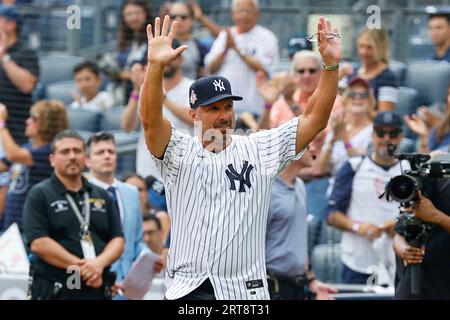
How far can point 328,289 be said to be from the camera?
361 inches

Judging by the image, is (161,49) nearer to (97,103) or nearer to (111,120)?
(111,120)

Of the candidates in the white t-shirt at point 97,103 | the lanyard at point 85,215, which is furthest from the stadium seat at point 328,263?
the white t-shirt at point 97,103

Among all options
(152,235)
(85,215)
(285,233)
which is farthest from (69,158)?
(285,233)

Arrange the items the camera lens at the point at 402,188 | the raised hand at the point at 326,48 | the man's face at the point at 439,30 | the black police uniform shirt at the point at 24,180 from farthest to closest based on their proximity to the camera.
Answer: the man's face at the point at 439,30
the black police uniform shirt at the point at 24,180
the camera lens at the point at 402,188
the raised hand at the point at 326,48

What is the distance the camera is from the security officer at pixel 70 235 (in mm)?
8641

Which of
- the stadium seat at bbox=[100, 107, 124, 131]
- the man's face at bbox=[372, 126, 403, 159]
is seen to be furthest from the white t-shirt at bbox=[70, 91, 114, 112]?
the man's face at bbox=[372, 126, 403, 159]

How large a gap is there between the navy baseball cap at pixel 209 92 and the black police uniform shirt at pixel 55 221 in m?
2.30

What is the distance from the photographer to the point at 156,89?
20.8 ft

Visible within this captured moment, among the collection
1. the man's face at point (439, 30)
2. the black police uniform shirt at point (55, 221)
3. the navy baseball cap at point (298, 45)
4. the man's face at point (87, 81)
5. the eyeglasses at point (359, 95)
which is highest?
the man's face at point (439, 30)

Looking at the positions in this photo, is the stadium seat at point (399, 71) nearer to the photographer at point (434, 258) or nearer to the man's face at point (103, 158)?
the man's face at point (103, 158)

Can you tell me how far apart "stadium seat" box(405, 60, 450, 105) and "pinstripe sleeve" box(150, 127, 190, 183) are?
5.28m

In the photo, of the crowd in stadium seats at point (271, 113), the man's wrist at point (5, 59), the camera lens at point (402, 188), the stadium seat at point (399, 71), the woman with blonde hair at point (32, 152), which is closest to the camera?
the camera lens at point (402, 188)

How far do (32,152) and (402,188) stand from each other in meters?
4.73

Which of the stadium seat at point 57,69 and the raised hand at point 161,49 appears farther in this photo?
the stadium seat at point 57,69
